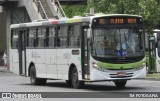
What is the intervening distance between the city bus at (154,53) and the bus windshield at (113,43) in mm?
13536

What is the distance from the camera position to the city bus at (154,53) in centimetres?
3603

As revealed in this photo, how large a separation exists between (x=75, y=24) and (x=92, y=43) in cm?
180

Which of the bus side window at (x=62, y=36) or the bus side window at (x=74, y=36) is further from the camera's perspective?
the bus side window at (x=62, y=36)

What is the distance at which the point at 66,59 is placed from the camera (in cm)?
2372

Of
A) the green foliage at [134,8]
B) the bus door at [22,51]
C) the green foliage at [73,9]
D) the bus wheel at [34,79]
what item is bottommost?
the bus wheel at [34,79]

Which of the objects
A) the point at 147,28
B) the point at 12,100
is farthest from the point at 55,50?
the point at 147,28

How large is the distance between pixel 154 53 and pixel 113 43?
1655cm

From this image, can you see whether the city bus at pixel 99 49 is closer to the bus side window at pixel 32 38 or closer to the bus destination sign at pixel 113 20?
the bus destination sign at pixel 113 20

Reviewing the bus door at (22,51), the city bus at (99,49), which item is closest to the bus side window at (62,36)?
the city bus at (99,49)

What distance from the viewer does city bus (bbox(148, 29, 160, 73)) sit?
3603cm

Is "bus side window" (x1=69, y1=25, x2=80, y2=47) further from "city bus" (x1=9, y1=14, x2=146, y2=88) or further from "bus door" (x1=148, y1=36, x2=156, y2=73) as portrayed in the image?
"bus door" (x1=148, y1=36, x2=156, y2=73)

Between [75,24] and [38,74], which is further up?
[75,24]

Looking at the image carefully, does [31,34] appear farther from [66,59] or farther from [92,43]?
[92,43]

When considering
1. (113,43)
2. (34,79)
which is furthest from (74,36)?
(34,79)
